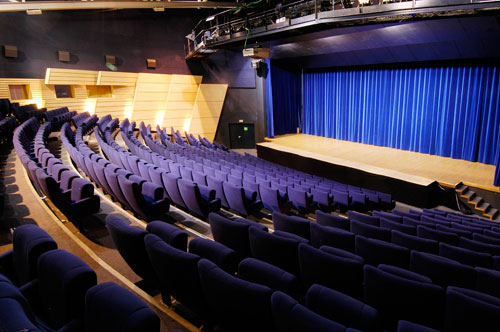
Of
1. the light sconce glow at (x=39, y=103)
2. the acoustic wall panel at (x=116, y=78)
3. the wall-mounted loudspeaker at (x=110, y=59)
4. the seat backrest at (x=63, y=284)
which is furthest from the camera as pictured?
the wall-mounted loudspeaker at (x=110, y=59)

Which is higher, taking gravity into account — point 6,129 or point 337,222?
point 6,129

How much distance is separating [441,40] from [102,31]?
818cm

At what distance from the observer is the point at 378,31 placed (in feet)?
20.5

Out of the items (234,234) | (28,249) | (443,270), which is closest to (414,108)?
(443,270)

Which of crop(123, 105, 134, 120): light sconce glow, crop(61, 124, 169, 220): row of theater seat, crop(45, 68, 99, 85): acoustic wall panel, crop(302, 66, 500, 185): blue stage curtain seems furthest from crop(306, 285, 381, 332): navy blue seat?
crop(123, 105, 134, 120): light sconce glow

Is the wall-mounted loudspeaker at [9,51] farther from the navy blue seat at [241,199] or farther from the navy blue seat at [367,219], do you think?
the navy blue seat at [367,219]

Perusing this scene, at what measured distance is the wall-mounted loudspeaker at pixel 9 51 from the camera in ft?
23.8

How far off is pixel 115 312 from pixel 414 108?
357 inches

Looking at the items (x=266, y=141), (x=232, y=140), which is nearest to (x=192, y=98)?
(x=232, y=140)

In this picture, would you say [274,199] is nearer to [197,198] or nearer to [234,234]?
[197,198]

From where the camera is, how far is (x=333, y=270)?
1.60 meters

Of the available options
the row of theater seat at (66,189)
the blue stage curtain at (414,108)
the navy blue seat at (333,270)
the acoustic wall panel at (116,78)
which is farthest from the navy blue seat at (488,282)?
the acoustic wall panel at (116,78)

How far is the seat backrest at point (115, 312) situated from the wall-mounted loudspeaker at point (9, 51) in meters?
8.51

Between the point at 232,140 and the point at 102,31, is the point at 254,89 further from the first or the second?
the point at 102,31
